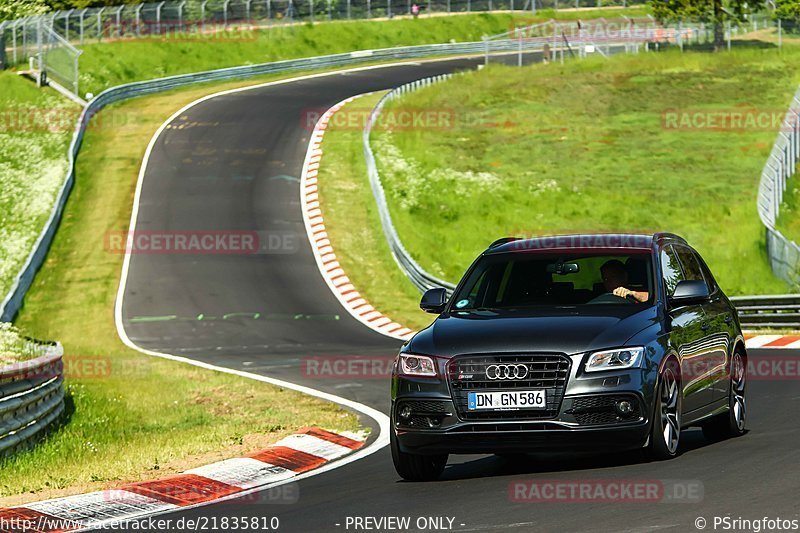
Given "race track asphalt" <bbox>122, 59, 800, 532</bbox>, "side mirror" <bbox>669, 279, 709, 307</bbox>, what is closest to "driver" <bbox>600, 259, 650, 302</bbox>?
"side mirror" <bbox>669, 279, 709, 307</bbox>

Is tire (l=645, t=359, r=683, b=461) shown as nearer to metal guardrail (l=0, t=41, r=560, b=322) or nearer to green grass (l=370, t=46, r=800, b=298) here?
green grass (l=370, t=46, r=800, b=298)

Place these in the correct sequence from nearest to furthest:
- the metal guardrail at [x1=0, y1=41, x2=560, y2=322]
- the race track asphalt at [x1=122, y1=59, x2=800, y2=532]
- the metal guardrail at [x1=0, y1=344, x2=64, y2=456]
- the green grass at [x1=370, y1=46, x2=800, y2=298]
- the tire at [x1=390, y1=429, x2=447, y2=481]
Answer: the race track asphalt at [x1=122, y1=59, x2=800, y2=532] → the tire at [x1=390, y1=429, x2=447, y2=481] → the metal guardrail at [x1=0, y1=344, x2=64, y2=456] → the metal guardrail at [x1=0, y1=41, x2=560, y2=322] → the green grass at [x1=370, y1=46, x2=800, y2=298]

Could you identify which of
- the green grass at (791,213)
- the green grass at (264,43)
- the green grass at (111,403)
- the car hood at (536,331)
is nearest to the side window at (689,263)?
the car hood at (536,331)

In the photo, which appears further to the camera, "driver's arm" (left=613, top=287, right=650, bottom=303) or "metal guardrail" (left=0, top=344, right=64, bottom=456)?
"metal guardrail" (left=0, top=344, right=64, bottom=456)

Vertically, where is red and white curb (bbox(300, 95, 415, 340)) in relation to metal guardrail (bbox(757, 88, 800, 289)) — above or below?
below

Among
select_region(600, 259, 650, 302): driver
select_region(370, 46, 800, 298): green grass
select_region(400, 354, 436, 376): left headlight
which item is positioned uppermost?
select_region(600, 259, 650, 302): driver

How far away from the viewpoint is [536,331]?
10.2m

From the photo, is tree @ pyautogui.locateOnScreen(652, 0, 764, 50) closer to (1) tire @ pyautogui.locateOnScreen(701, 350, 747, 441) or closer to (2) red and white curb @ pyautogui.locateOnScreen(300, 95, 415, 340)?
(2) red and white curb @ pyautogui.locateOnScreen(300, 95, 415, 340)

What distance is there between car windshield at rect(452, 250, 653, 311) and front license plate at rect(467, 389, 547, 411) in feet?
3.88

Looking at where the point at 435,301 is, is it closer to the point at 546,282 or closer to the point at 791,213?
the point at 546,282

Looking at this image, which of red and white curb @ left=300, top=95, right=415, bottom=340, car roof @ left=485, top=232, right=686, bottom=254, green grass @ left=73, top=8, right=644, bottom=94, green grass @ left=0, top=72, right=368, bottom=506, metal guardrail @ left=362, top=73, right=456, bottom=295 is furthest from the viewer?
green grass @ left=73, top=8, right=644, bottom=94

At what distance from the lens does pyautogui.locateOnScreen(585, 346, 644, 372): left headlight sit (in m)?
10.0

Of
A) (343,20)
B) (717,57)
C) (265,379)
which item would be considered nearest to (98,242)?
(265,379)

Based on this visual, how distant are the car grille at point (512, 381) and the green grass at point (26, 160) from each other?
87.1 ft
